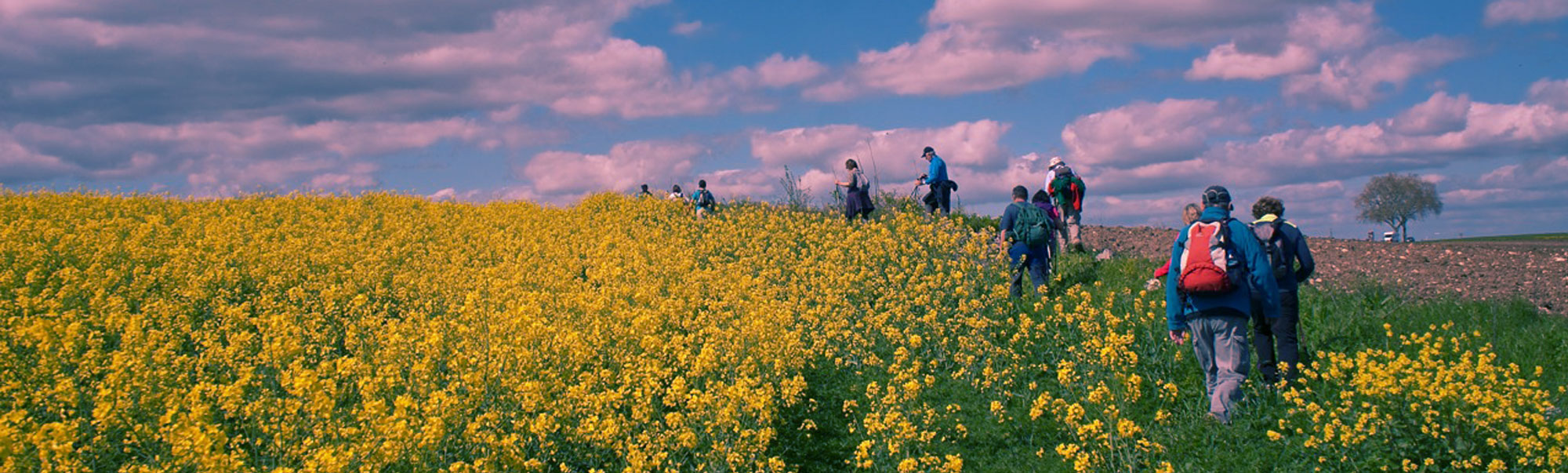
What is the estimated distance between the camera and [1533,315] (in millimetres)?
11453

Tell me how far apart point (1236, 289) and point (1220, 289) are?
22 cm

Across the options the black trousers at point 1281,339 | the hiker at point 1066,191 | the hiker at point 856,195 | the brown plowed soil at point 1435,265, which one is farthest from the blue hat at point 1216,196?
the hiker at point 856,195

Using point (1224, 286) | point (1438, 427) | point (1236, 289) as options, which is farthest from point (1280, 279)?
point (1438, 427)

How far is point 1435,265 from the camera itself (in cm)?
1584

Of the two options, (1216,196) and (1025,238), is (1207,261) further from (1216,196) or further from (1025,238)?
(1025,238)

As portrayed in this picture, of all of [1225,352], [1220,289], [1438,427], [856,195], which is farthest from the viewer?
[856,195]

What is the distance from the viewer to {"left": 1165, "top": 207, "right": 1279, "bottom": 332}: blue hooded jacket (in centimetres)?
746

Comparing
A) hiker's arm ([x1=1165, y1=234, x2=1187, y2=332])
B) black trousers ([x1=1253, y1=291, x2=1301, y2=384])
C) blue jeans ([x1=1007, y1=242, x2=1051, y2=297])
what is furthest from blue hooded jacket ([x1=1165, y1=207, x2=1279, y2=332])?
blue jeans ([x1=1007, y1=242, x2=1051, y2=297])

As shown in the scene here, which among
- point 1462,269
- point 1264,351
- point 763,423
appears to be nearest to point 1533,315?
point 1462,269

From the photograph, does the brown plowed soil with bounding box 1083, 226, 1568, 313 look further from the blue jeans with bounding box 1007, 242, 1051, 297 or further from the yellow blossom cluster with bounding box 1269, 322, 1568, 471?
the yellow blossom cluster with bounding box 1269, 322, 1568, 471

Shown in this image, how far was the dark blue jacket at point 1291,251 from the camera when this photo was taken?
8.29m

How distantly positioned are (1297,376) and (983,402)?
3.01 m

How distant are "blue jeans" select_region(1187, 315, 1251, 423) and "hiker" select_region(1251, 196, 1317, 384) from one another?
66 centimetres

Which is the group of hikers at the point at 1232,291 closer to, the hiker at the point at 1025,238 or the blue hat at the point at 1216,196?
the blue hat at the point at 1216,196
